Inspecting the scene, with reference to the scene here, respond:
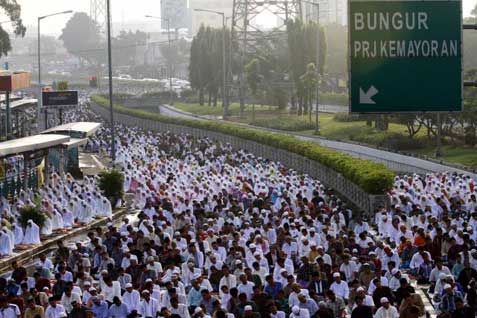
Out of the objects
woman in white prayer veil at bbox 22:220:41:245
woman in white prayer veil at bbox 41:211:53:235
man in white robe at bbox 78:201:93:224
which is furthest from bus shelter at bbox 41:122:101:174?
woman in white prayer veil at bbox 22:220:41:245

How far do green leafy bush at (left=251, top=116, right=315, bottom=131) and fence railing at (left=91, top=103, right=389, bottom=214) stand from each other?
4806 millimetres

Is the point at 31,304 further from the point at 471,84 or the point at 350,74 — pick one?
the point at 471,84

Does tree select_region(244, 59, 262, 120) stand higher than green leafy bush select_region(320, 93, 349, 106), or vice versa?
tree select_region(244, 59, 262, 120)

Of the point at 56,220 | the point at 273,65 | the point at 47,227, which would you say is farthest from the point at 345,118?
the point at 47,227

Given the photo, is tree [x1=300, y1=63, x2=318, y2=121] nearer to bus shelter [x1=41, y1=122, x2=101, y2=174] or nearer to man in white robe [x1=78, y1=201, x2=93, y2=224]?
bus shelter [x1=41, y1=122, x2=101, y2=174]

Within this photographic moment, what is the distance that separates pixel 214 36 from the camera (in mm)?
86438

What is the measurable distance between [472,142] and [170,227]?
2575cm

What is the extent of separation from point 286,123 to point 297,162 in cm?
2293

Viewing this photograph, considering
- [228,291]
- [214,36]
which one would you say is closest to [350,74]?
[228,291]

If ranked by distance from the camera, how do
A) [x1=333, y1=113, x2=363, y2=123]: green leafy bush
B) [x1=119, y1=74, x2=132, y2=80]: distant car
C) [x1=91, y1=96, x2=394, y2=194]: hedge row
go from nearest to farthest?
[x1=91, y1=96, x2=394, y2=194]: hedge row, [x1=333, y1=113, x2=363, y2=123]: green leafy bush, [x1=119, y1=74, x2=132, y2=80]: distant car

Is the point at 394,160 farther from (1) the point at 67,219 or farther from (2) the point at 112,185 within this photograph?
(1) the point at 67,219

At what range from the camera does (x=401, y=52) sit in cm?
1308

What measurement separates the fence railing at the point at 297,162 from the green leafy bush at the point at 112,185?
584 cm

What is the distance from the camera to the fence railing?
27.6 meters
